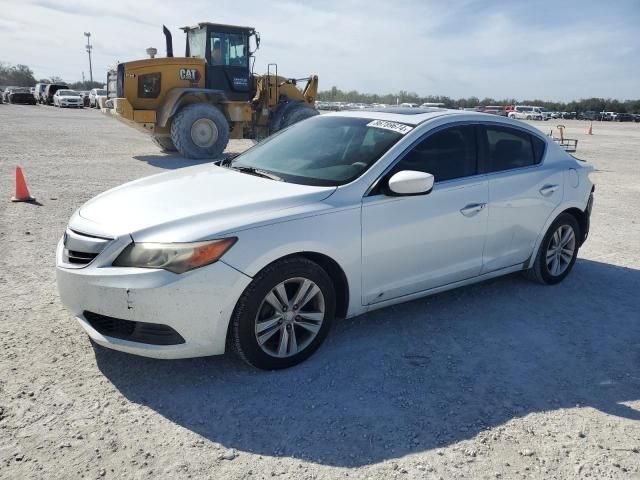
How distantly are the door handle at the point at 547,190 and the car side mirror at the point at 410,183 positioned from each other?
1.61m

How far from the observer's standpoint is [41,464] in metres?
2.52

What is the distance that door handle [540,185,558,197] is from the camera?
4729 mm

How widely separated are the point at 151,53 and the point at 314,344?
1202cm

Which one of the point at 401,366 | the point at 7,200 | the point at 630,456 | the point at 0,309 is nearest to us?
the point at 630,456

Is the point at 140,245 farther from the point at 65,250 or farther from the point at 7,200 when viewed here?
the point at 7,200

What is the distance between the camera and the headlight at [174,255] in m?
2.97

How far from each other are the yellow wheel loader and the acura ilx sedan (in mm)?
8893

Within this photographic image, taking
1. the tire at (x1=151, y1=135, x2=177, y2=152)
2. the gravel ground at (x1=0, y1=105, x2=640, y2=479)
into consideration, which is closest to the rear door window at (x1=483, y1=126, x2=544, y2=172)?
the gravel ground at (x1=0, y1=105, x2=640, y2=479)

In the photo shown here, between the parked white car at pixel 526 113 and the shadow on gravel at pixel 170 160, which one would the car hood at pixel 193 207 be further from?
the parked white car at pixel 526 113

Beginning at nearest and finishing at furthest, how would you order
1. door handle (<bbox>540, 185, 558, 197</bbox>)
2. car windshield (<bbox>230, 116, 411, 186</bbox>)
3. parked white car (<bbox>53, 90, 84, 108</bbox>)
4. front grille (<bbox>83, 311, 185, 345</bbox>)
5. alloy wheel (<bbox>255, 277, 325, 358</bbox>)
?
1. front grille (<bbox>83, 311, 185, 345</bbox>)
2. alloy wheel (<bbox>255, 277, 325, 358</bbox>)
3. car windshield (<bbox>230, 116, 411, 186</bbox>)
4. door handle (<bbox>540, 185, 558, 197</bbox>)
5. parked white car (<bbox>53, 90, 84, 108</bbox>)

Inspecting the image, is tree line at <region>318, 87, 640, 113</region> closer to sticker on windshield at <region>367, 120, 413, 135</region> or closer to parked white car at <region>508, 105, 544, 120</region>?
parked white car at <region>508, 105, 544, 120</region>

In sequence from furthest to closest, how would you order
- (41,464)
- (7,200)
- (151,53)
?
(151,53)
(7,200)
(41,464)

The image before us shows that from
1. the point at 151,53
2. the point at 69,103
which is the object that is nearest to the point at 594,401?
the point at 151,53

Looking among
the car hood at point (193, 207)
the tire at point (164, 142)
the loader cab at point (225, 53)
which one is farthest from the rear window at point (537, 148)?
the tire at point (164, 142)
